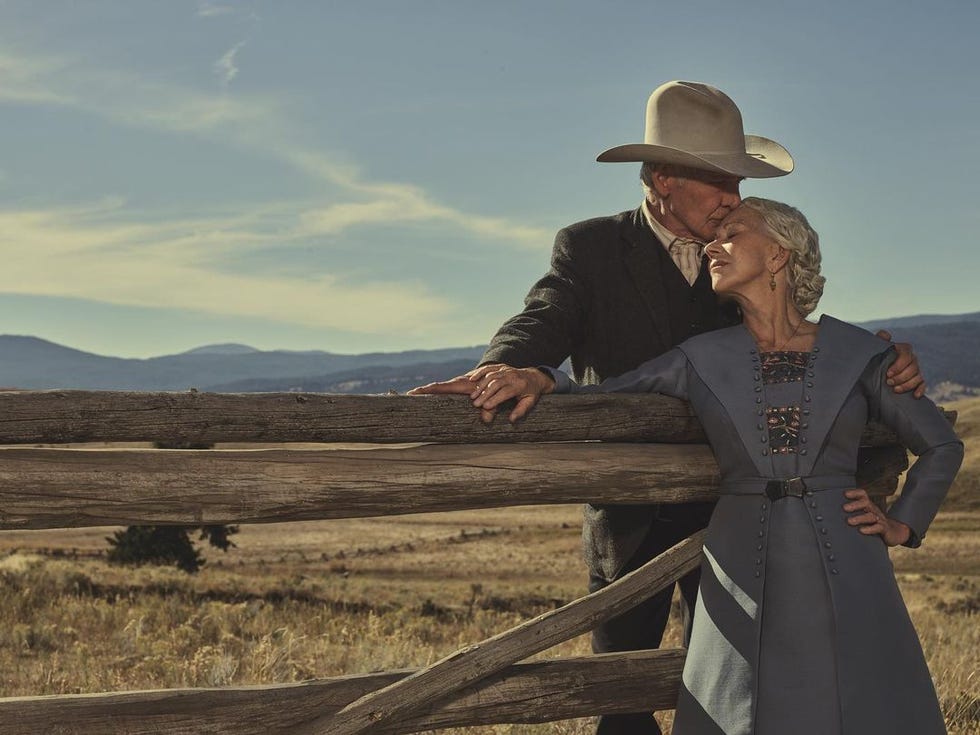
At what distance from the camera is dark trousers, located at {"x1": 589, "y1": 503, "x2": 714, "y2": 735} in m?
3.99

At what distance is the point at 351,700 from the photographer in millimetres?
3320

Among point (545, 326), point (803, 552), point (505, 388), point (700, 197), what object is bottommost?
point (803, 552)

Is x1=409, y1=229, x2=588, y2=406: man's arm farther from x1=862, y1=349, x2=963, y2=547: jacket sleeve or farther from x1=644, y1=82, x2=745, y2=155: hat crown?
x1=862, y1=349, x2=963, y2=547: jacket sleeve

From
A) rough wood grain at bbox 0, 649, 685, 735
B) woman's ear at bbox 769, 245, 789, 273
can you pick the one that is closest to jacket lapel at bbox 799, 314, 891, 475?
woman's ear at bbox 769, 245, 789, 273

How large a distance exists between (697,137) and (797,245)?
70 centimetres

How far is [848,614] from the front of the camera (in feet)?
10.2

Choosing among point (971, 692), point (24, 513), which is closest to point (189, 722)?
point (24, 513)

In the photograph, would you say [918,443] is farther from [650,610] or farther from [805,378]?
[650,610]

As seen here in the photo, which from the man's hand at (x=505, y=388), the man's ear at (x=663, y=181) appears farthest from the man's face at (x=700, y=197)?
the man's hand at (x=505, y=388)

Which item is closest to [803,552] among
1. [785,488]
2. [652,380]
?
[785,488]

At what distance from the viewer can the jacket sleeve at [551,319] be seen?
3.56m

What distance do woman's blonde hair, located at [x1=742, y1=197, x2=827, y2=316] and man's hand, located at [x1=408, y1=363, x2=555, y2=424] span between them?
2.80 ft

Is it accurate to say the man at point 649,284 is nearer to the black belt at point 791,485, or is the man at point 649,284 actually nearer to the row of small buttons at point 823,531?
the black belt at point 791,485

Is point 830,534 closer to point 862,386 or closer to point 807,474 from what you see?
point 807,474
